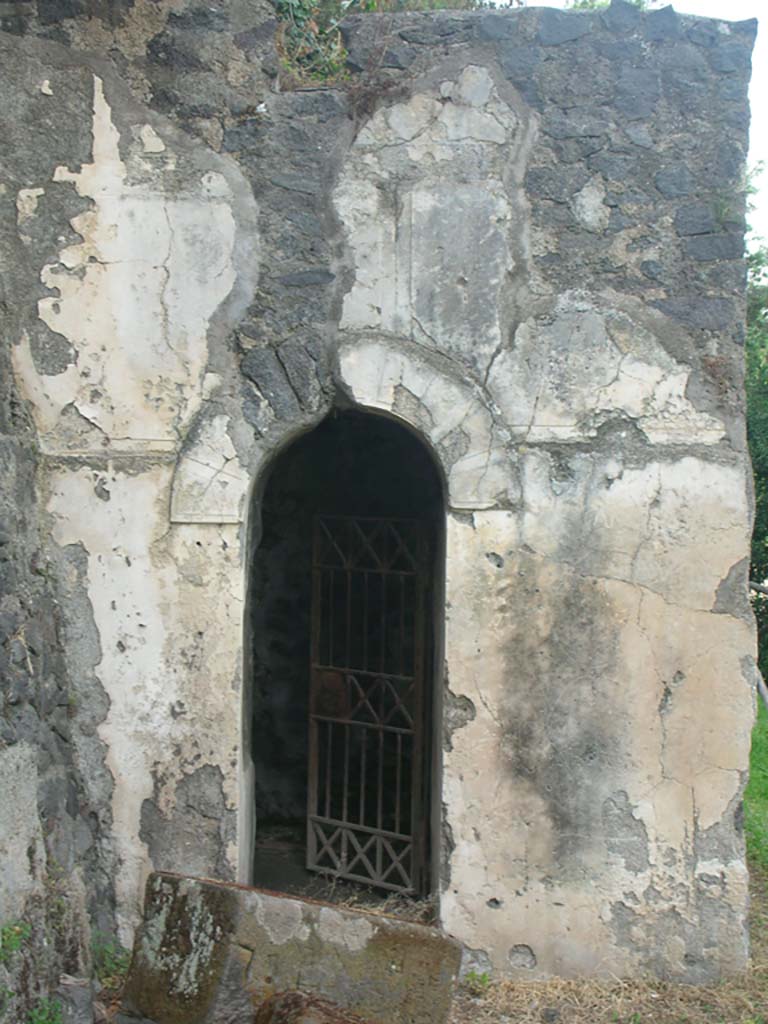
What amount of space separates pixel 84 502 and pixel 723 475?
256 centimetres

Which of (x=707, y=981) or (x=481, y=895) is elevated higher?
(x=481, y=895)

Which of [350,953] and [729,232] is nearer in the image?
[350,953]

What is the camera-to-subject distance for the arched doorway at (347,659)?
17.3 ft

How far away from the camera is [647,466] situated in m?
3.87

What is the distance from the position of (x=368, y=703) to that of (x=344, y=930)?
229 cm

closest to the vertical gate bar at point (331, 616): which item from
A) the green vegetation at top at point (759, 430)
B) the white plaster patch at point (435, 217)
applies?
the white plaster patch at point (435, 217)

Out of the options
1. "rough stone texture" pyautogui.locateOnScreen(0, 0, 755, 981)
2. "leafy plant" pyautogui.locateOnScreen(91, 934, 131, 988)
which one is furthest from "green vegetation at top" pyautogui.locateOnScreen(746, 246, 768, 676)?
"leafy plant" pyautogui.locateOnScreen(91, 934, 131, 988)

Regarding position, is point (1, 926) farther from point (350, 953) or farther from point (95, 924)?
point (350, 953)

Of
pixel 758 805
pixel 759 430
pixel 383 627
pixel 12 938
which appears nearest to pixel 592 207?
pixel 383 627

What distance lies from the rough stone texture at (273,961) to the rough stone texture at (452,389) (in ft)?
2.38

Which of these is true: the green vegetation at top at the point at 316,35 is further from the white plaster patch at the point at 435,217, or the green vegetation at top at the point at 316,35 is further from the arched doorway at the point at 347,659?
the arched doorway at the point at 347,659

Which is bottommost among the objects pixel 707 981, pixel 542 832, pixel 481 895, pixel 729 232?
pixel 707 981

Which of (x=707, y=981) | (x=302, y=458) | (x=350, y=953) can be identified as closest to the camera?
(x=350, y=953)

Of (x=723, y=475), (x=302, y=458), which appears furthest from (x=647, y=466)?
(x=302, y=458)
